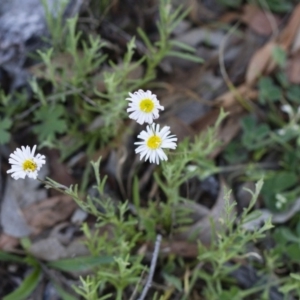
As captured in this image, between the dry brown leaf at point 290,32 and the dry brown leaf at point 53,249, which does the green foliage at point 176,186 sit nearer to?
the dry brown leaf at point 53,249

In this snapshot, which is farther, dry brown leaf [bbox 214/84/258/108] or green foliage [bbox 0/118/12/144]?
dry brown leaf [bbox 214/84/258/108]

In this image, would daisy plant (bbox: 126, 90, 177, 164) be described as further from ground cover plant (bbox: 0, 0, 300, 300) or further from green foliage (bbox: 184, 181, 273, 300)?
green foliage (bbox: 184, 181, 273, 300)

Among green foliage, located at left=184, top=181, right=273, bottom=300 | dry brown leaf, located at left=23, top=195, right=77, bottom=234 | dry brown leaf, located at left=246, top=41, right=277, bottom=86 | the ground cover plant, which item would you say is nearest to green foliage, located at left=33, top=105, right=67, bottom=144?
the ground cover plant

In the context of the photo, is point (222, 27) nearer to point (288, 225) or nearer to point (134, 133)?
point (134, 133)

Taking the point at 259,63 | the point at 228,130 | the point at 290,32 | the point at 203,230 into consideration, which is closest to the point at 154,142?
the point at 203,230

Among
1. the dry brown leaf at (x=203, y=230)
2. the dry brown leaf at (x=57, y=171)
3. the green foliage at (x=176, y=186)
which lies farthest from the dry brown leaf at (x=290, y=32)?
the dry brown leaf at (x=57, y=171)

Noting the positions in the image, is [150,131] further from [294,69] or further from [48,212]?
[294,69]

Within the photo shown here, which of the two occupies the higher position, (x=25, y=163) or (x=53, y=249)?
(x=53, y=249)

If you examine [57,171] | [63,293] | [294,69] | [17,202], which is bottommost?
[63,293]
